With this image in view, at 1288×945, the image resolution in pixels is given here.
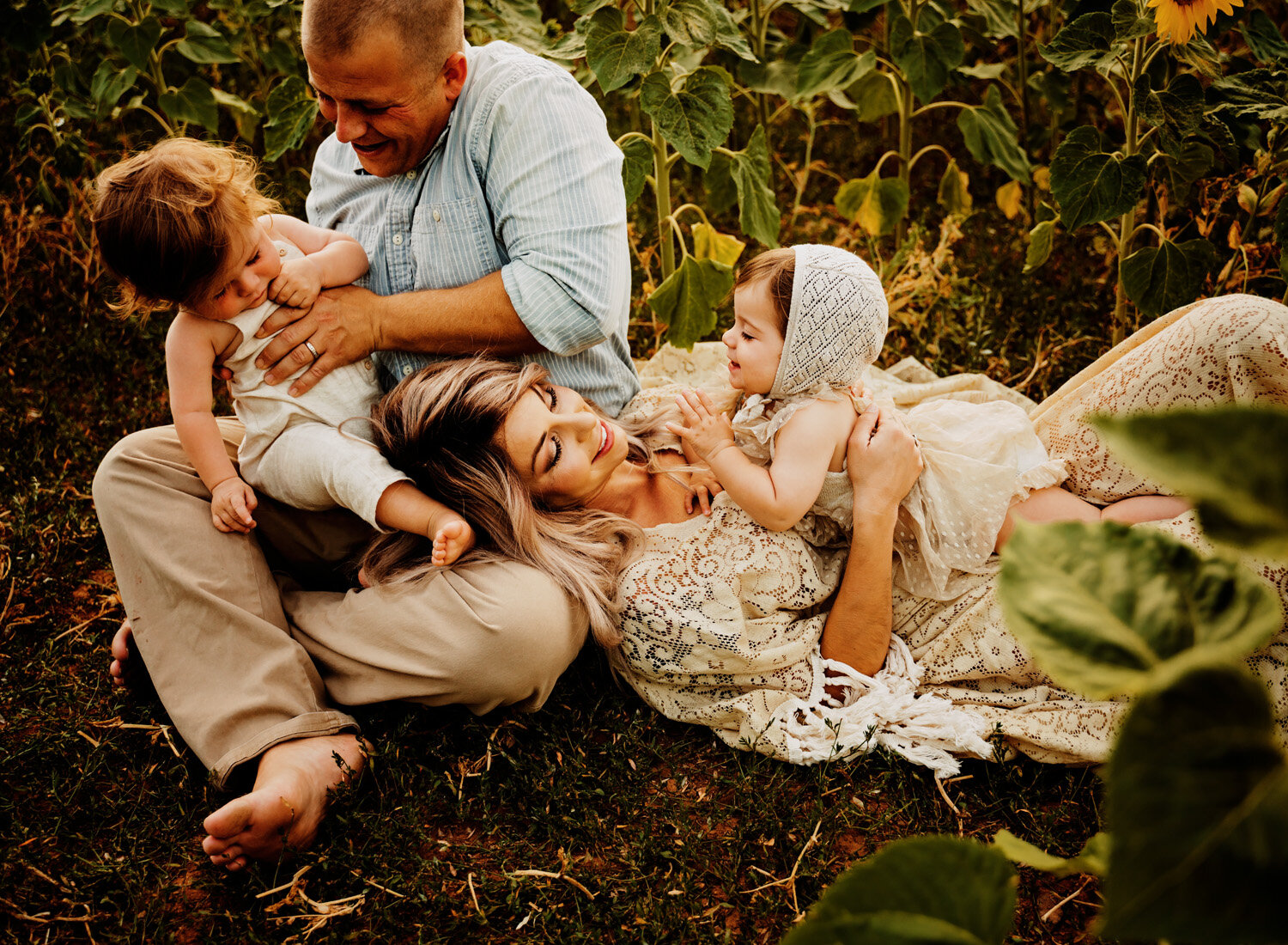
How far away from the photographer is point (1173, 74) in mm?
2660

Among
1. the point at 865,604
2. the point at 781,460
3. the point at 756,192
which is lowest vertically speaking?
the point at 865,604

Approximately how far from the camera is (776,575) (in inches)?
80.5

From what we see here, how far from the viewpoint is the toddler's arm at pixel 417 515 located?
192 cm

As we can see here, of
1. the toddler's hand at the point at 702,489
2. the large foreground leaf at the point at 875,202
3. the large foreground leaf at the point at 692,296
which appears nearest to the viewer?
the toddler's hand at the point at 702,489

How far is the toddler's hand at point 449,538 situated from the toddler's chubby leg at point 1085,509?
107cm

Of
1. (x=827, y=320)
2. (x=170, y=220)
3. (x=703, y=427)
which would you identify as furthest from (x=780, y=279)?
(x=170, y=220)

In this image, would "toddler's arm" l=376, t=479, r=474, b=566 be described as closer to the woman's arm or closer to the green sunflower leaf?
the woman's arm

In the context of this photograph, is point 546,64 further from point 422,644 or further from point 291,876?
point 291,876

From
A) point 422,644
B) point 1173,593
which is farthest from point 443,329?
point 1173,593

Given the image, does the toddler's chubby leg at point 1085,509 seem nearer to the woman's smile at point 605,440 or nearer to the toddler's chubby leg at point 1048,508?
the toddler's chubby leg at point 1048,508

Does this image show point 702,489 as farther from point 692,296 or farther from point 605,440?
point 692,296

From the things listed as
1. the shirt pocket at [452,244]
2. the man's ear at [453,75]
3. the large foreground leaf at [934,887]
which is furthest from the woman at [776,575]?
the large foreground leaf at [934,887]

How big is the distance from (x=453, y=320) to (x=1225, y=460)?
1827 millimetres

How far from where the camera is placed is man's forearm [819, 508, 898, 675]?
1995 millimetres
